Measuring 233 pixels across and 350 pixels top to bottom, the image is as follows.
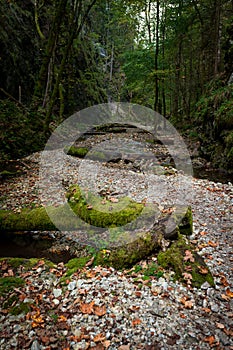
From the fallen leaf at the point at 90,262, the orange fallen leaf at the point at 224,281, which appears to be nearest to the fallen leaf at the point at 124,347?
the fallen leaf at the point at 90,262

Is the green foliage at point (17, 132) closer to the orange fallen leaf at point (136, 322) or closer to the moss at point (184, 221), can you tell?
the moss at point (184, 221)

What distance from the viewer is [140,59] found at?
14680 millimetres

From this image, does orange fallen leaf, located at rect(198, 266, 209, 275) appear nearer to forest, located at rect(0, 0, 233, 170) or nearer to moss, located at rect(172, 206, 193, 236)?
moss, located at rect(172, 206, 193, 236)

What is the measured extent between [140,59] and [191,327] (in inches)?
589

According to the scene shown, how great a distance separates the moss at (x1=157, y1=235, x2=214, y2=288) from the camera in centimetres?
338

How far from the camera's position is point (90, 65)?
22.6 meters

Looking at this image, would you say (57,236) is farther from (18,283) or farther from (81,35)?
(81,35)

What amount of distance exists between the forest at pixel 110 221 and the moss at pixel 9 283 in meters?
0.02

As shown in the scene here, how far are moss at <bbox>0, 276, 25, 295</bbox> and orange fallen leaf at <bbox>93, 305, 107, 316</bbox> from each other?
118 centimetres

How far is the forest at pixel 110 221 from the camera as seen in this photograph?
2.82 metres

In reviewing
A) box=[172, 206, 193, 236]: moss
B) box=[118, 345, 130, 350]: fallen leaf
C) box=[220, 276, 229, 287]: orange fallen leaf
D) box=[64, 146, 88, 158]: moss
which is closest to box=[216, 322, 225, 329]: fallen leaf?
box=[220, 276, 229, 287]: orange fallen leaf

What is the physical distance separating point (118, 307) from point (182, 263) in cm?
115

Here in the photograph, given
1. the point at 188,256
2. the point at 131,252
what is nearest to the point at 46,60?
the point at 131,252

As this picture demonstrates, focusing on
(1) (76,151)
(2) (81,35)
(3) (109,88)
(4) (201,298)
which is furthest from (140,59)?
(4) (201,298)
